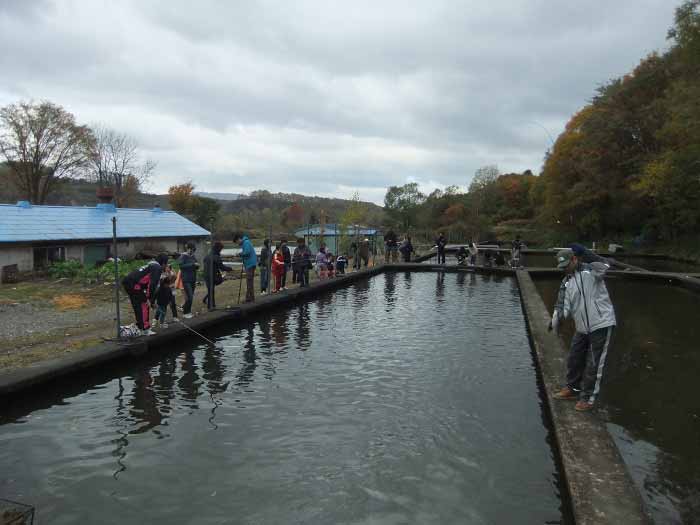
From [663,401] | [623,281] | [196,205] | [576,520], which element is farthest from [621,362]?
[196,205]

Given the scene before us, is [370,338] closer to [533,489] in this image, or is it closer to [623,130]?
[533,489]

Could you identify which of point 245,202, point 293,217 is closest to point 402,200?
point 293,217

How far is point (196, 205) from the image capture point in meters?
64.9

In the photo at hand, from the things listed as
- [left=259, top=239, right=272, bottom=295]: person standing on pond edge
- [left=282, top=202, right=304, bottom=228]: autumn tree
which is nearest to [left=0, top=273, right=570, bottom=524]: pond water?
[left=259, top=239, right=272, bottom=295]: person standing on pond edge

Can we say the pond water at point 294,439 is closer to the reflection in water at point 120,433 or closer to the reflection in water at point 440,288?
the reflection in water at point 120,433

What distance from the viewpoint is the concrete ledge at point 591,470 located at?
3.49m

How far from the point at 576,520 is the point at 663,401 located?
3.64 metres

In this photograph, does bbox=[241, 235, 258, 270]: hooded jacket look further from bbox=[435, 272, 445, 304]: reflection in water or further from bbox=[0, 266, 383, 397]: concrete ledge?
bbox=[435, 272, 445, 304]: reflection in water

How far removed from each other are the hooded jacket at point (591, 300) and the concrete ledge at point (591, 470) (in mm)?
952

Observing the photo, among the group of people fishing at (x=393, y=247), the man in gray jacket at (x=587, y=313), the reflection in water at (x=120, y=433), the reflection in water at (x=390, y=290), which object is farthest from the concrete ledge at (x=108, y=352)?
the group of people fishing at (x=393, y=247)

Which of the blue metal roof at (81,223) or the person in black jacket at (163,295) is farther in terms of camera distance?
the blue metal roof at (81,223)

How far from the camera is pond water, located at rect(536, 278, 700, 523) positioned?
4277 millimetres

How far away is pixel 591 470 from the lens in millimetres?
4121

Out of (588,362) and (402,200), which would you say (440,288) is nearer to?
(588,362)
